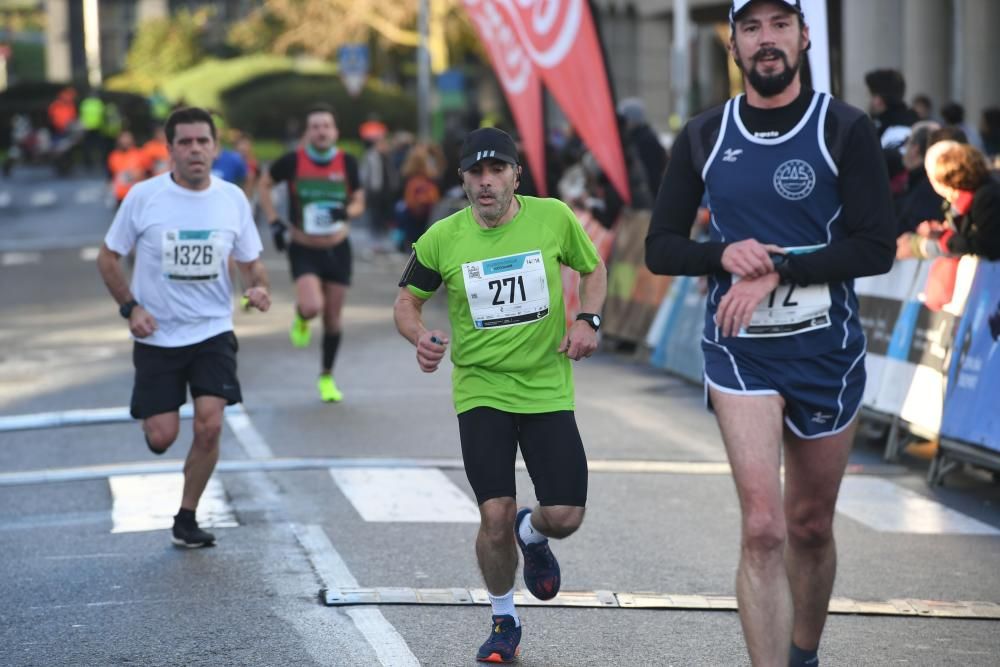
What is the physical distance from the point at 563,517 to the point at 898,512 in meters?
3.61

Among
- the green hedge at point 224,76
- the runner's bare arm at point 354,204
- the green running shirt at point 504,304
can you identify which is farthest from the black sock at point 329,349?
the green hedge at point 224,76

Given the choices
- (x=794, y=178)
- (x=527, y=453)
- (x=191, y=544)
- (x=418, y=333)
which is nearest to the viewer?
(x=794, y=178)

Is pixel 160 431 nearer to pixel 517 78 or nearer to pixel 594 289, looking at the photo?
pixel 594 289

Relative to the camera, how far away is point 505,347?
6297 mm

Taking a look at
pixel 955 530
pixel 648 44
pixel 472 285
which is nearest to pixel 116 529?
pixel 472 285

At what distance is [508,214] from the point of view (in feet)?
20.7

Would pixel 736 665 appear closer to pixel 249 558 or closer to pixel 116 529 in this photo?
pixel 249 558

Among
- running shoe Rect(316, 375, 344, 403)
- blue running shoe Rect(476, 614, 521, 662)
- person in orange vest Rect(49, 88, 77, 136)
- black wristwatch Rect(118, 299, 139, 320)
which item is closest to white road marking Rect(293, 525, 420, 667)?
blue running shoe Rect(476, 614, 521, 662)

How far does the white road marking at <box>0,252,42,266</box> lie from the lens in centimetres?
2712

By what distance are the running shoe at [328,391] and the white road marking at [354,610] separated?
447 cm

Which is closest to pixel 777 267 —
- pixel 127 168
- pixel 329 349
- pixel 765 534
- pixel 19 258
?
pixel 765 534

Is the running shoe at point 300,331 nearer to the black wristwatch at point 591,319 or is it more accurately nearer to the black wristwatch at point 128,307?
the black wristwatch at point 128,307

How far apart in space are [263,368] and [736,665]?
9288 millimetres

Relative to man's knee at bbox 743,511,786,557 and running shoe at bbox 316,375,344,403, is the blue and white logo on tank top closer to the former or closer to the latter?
man's knee at bbox 743,511,786,557
